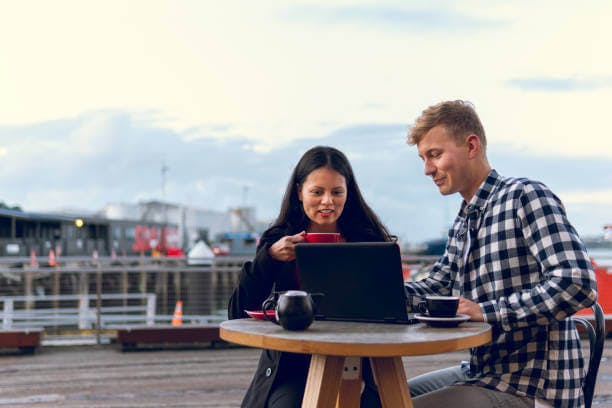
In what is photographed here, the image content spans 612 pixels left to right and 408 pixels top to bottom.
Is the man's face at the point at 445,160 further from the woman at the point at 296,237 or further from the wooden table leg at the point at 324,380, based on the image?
the wooden table leg at the point at 324,380

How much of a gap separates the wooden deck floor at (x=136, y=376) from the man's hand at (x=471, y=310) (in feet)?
9.66

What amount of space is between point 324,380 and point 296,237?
0.55m

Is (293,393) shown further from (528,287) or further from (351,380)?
(528,287)

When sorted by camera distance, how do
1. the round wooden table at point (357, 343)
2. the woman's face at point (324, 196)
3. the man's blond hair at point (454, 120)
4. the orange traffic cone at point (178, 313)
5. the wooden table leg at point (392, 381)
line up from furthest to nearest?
1. the orange traffic cone at point (178, 313)
2. the woman's face at point (324, 196)
3. the man's blond hair at point (454, 120)
4. the wooden table leg at point (392, 381)
5. the round wooden table at point (357, 343)

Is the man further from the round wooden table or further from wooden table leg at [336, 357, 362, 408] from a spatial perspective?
Result: wooden table leg at [336, 357, 362, 408]

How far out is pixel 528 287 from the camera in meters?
2.22

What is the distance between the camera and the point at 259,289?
2.77 m

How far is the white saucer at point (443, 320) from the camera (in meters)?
2.11

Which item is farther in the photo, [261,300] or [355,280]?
[261,300]

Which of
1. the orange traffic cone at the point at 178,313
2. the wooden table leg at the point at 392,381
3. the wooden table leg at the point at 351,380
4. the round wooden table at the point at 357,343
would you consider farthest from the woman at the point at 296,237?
the orange traffic cone at the point at 178,313

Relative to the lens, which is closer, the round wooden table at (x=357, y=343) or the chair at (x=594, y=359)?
the round wooden table at (x=357, y=343)

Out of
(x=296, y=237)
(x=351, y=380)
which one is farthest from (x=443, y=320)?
(x=296, y=237)

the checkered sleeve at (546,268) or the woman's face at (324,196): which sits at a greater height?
the woman's face at (324,196)

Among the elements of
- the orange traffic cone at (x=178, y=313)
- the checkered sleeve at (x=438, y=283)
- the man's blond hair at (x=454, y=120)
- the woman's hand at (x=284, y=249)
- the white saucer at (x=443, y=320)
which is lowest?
the orange traffic cone at (x=178, y=313)
